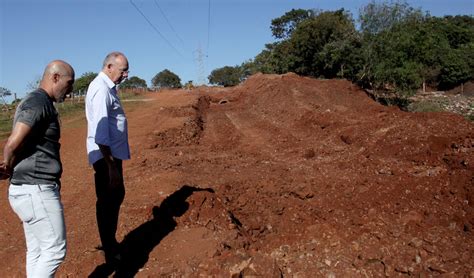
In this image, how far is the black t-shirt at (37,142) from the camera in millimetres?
2791

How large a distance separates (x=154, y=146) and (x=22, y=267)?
712cm

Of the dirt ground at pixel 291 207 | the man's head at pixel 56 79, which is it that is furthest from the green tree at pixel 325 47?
the man's head at pixel 56 79

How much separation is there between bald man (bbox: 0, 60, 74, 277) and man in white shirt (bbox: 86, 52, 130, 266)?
0.64 m

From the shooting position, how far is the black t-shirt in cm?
279

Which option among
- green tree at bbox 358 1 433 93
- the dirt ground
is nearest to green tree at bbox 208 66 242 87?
green tree at bbox 358 1 433 93

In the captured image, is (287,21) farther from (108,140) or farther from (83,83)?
(108,140)

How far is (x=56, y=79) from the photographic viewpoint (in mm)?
2988

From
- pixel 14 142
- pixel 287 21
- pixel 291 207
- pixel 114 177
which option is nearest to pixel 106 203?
pixel 114 177

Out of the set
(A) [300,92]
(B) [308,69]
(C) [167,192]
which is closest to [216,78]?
(B) [308,69]

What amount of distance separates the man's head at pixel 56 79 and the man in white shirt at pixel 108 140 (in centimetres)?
65

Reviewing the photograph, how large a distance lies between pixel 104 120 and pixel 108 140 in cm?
17

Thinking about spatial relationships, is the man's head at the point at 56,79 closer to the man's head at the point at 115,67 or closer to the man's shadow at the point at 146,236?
the man's head at the point at 115,67

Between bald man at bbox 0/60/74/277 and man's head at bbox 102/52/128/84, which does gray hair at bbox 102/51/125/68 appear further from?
bald man at bbox 0/60/74/277

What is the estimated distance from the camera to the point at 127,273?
13.4ft
